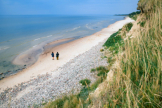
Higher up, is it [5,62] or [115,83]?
[115,83]

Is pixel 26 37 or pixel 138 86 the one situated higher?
pixel 26 37

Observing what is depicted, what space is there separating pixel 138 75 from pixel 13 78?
15.1 meters

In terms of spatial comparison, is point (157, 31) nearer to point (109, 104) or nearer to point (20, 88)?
point (109, 104)

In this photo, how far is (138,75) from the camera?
8.93 feet

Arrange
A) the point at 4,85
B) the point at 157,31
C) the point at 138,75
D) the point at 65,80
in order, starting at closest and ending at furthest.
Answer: the point at 138,75, the point at 157,31, the point at 65,80, the point at 4,85

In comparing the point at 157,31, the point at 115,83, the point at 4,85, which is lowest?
the point at 4,85

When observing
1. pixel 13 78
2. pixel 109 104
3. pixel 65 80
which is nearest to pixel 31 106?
pixel 65 80

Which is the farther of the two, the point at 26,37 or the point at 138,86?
the point at 26,37

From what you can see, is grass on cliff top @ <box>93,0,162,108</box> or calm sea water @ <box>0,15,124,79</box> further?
calm sea water @ <box>0,15,124,79</box>

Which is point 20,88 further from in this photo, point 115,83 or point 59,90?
point 115,83

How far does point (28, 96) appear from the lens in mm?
8508

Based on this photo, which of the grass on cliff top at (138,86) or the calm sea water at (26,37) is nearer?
the grass on cliff top at (138,86)

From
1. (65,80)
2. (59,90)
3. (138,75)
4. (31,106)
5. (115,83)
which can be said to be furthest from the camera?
(65,80)

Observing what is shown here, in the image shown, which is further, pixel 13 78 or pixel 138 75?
pixel 13 78
